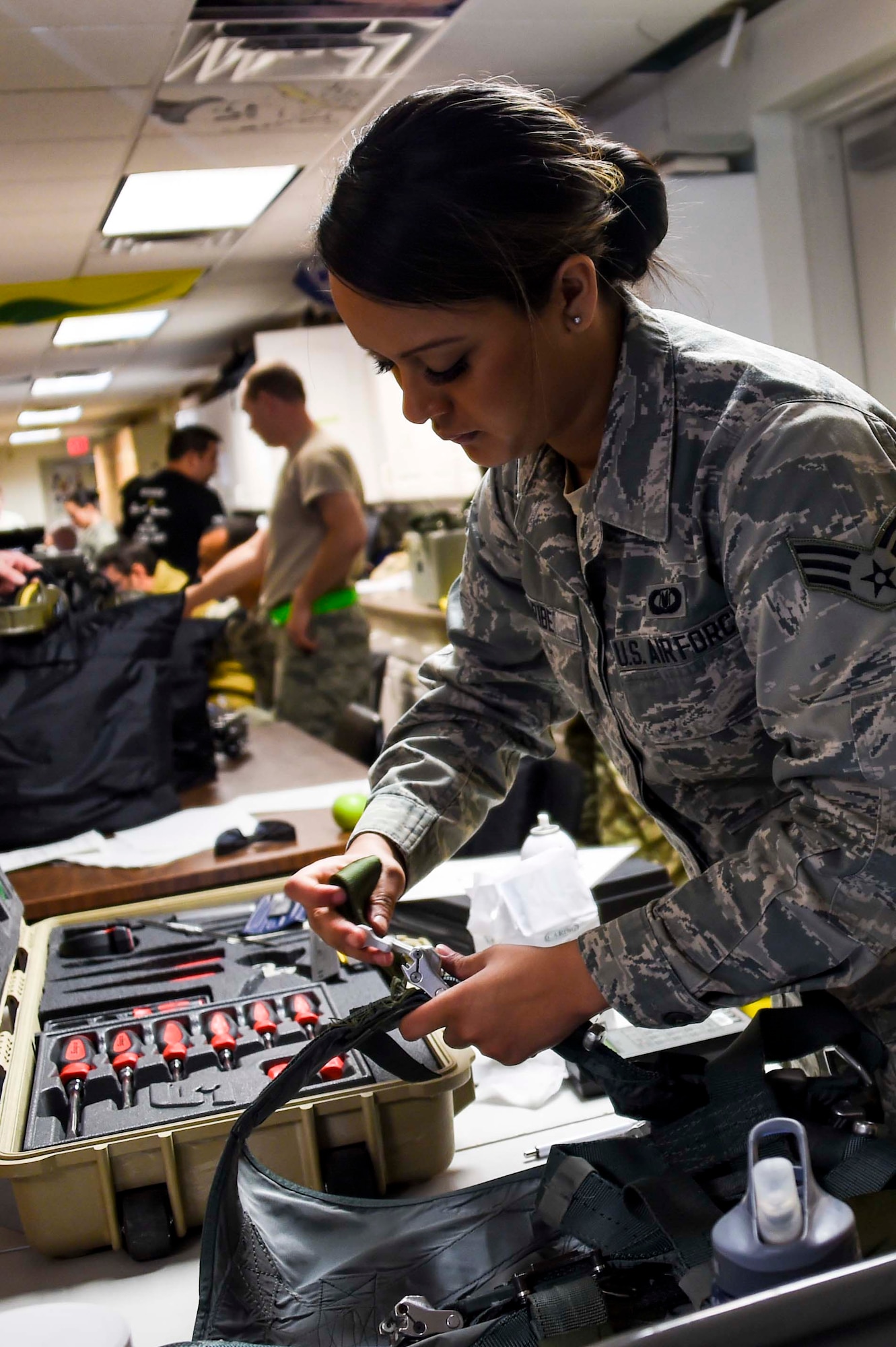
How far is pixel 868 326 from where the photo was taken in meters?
A: 3.02

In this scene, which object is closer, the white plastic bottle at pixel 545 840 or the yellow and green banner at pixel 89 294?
the white plastic bottle at pixel 545 840

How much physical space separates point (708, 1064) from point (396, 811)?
0.41 metres

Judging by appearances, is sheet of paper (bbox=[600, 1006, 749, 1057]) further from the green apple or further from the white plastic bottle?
the green apple

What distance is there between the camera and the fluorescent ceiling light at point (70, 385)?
3041 mm

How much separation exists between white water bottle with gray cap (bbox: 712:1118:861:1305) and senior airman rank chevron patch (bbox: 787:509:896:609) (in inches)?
12.9

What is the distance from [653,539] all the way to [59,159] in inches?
112

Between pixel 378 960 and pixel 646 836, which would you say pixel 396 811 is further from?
pixel 646 836

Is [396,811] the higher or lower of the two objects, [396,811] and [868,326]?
the lower

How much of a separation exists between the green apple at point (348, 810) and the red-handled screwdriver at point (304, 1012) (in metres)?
Answer: 0.73

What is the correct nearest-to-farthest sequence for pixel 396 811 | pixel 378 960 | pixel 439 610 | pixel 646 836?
1. pixel 378 960
2. pixel 396 811
3. pixel 646 836
4. pixel 439 610

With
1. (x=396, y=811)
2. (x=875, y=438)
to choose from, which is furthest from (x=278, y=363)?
(x=875, y=438)

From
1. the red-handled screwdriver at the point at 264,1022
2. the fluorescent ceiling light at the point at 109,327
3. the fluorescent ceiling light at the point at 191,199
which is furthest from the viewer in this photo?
the fluorescent ceiling light at the point at 191,199

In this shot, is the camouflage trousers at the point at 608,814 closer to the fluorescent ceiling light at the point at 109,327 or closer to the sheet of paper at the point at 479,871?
the sheet of paper at the point at 479,871

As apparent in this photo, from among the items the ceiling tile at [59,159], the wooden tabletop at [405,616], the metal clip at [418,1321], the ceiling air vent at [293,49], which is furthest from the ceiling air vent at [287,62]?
the metal clip at [418,1321]
